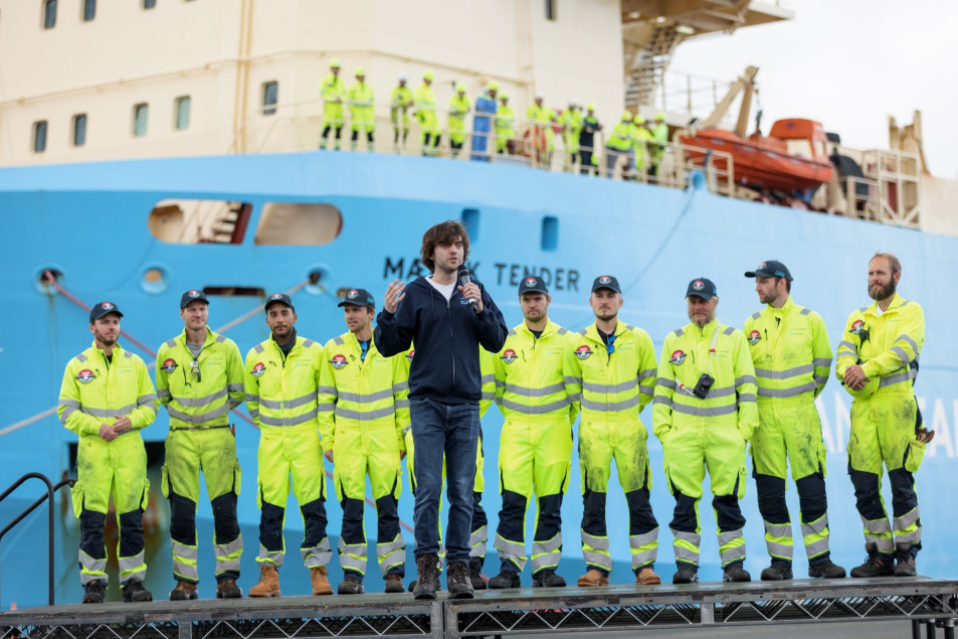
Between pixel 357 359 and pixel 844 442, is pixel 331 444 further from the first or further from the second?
pixel 844 442

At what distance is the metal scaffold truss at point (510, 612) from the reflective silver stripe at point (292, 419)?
1272 mm

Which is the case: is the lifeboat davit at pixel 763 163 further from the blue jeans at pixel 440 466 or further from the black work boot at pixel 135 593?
the black work boot at pixel 135 593

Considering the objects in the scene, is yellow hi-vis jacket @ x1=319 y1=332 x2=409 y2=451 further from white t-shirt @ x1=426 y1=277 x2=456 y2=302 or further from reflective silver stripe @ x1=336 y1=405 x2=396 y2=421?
white t-shirt @ x1=426 y1=277 x2=456 y2=302

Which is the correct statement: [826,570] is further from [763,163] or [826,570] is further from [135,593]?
[763,163]

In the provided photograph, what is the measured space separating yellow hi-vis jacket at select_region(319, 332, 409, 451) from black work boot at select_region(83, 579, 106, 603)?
1493mm

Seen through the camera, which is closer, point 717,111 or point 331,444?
point 331,444

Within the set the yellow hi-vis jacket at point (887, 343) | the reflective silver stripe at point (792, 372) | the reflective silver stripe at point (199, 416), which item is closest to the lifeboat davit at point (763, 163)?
the yellow hi-vis jacket at point (887, 343)

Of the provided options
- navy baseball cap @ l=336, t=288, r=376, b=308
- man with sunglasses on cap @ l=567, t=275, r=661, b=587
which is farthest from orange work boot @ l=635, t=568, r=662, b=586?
navy baseball cap @ l=336, t=288, r=376, b=308

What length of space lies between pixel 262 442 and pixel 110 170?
386 cm

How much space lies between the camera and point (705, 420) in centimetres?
616

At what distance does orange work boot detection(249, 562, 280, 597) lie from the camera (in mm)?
6230

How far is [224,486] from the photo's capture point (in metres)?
6.52

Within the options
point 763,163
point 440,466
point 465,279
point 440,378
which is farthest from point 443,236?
point 763,163

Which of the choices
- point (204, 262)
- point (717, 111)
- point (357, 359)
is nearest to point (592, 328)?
point (357, 359)
